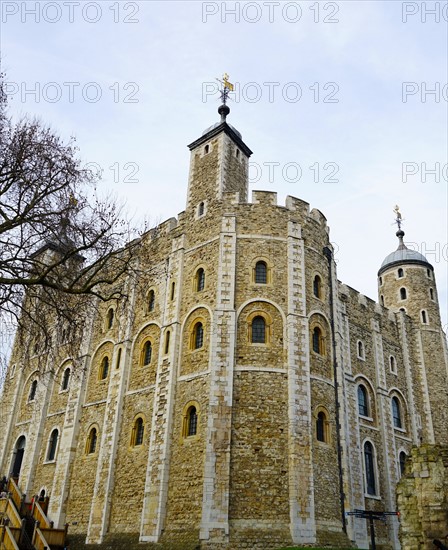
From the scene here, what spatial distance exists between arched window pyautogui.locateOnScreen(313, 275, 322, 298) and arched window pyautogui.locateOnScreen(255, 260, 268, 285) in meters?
2.39

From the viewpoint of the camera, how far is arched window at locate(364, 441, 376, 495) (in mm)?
24766

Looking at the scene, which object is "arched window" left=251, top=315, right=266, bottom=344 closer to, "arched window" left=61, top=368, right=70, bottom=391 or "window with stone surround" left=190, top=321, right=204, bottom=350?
"window with stone surround" left=190, top=321, right=204, bottom=350

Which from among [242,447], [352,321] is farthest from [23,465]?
[352,321]

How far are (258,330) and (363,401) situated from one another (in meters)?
8.96

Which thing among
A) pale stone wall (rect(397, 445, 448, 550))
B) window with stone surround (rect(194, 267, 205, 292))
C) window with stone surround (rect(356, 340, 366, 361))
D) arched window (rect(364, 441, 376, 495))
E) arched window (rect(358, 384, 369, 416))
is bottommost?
pale stone wall (rect(397, 445, 448, 550))

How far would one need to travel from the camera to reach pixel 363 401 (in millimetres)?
26812

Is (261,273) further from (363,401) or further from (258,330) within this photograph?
(363,401)

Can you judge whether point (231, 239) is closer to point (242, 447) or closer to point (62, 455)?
point (242, 447)

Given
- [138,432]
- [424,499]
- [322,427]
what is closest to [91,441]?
[138,432]

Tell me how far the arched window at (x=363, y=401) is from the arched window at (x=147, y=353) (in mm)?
10519

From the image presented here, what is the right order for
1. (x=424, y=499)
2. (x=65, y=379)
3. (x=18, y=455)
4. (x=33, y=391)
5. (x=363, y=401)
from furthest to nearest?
(x=33, y=391)
(x=18, y=455)
(x=65, y=379)
(x=363, y=401)
(x=424, y=499)

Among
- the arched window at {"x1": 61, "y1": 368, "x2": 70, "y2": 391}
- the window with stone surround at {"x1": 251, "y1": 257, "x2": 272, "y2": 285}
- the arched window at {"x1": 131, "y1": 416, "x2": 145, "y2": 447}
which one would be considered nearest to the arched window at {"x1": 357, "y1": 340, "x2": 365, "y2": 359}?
the window with stone surround at {"x1": 251, "y1": 257, "x2": 272, "y2": 285}

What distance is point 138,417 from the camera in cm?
2222

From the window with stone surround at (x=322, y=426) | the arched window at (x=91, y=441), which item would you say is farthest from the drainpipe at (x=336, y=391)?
the arched window at (x=91, y=441)
